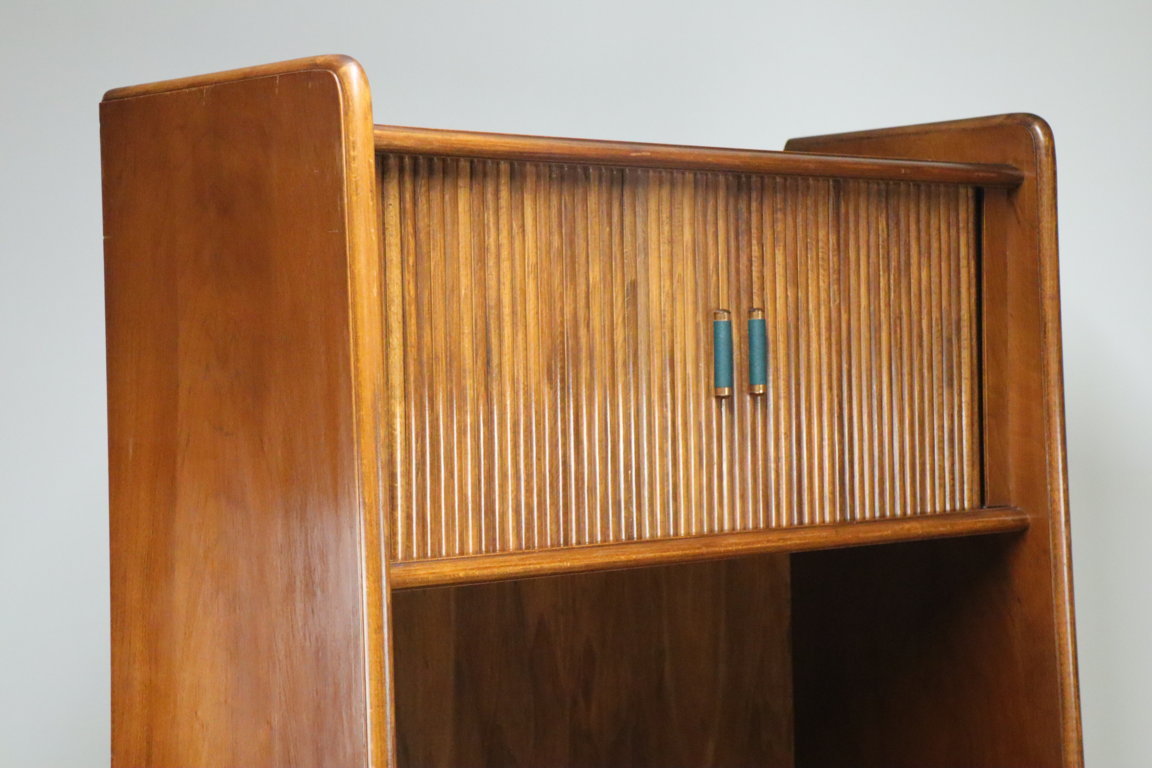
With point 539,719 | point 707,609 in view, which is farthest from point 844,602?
point 539,719

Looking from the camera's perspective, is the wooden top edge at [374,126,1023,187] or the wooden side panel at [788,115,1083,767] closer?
the wooden top edge at [374,126,1023,187]

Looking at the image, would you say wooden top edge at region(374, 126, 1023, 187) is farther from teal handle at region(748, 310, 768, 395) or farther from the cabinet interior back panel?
teal handle at region(748, 310, 768, 395)

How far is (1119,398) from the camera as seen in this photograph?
6.49 ft

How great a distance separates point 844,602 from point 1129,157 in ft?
2.48

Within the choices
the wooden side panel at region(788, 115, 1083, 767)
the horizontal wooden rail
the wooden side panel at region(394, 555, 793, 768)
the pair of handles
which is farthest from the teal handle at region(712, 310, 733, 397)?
the wooden side panel at region(394, 555, 793, 768)

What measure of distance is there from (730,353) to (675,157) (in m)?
0.19

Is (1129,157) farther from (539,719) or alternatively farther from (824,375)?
(539,719)

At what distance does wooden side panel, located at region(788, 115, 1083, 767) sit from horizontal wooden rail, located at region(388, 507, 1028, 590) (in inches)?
2.4

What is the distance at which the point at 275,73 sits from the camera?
1.12 meters

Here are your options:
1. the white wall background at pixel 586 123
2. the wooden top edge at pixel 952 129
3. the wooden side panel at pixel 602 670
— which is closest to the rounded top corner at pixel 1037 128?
the wooden top edge at pixel 952 129

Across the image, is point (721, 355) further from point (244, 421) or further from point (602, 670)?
point (602, 670)

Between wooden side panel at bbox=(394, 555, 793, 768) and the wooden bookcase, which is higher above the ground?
the wooden bookcase

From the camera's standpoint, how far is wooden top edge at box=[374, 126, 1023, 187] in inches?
45.7

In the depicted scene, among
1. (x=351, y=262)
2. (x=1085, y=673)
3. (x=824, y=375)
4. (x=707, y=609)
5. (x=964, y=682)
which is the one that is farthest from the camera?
(x=1085, y=673)
